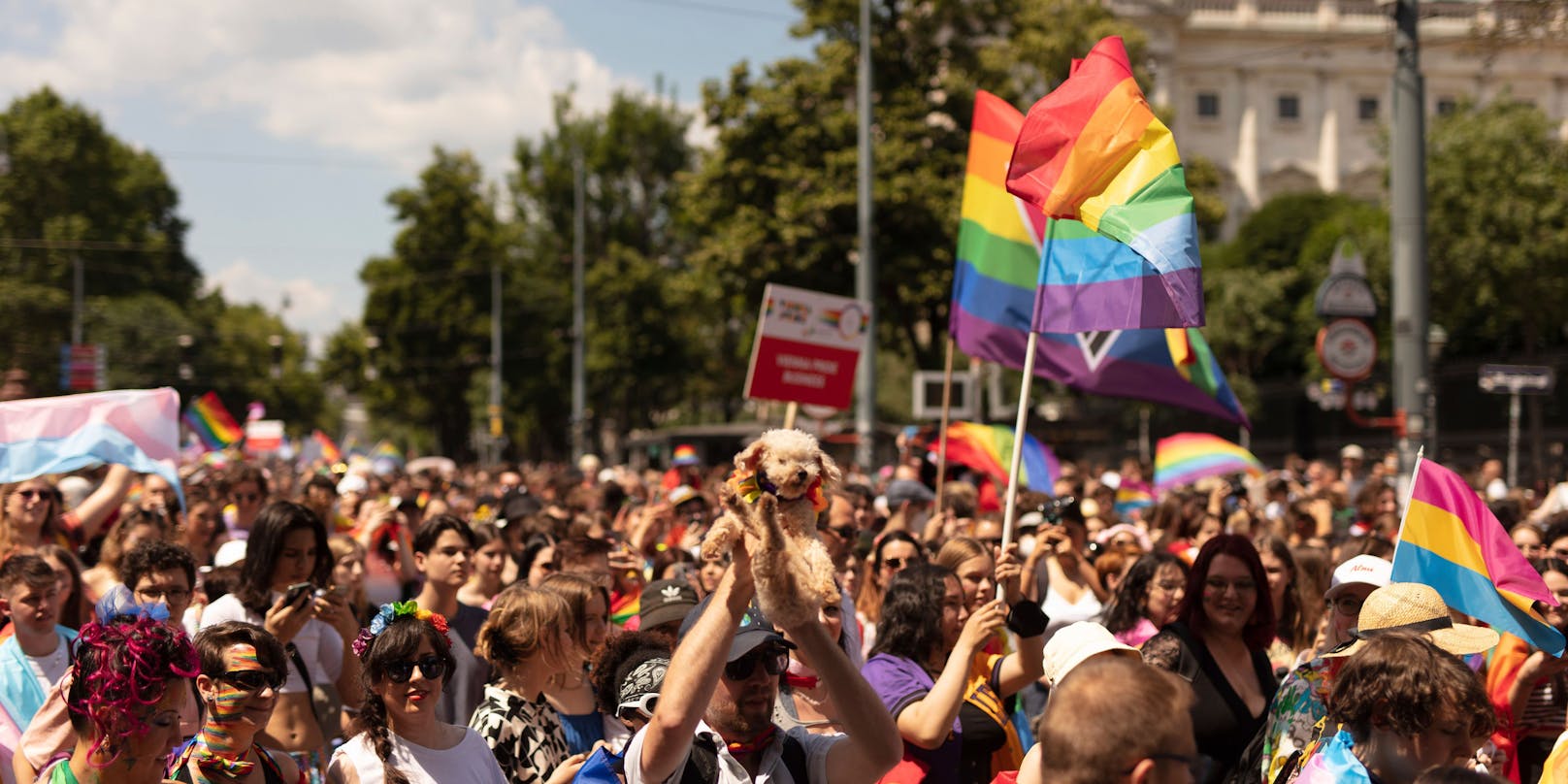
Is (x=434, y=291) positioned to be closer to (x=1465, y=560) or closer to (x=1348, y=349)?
(x=1348, y=349)

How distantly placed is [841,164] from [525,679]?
27.2m

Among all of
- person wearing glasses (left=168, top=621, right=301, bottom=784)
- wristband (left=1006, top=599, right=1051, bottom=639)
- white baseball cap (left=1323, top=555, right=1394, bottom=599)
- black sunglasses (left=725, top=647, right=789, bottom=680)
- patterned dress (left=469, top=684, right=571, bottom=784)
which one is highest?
white baseball cap (left=1323, top=555, right=1394, bottom=599)

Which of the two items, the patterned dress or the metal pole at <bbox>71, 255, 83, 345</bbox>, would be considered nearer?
the patterned dress

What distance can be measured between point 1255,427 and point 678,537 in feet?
111

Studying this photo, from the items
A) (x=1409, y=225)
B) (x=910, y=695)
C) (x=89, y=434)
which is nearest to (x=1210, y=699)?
(x=910, y=695)

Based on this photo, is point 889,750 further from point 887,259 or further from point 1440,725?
point 887,259

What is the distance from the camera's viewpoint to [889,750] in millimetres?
3381

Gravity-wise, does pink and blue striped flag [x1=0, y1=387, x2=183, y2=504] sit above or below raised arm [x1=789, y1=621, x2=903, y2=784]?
above

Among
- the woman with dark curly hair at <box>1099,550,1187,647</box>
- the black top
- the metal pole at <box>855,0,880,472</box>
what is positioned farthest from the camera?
the metal pole at <box>855,0,880,472</box>

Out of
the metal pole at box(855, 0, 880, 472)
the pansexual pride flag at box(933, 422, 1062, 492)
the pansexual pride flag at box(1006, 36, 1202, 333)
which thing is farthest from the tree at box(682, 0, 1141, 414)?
the pansexual pride flag at box(1006, 36, 1202, 333)

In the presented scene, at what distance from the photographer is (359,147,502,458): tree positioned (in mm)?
59250

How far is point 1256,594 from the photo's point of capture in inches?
211

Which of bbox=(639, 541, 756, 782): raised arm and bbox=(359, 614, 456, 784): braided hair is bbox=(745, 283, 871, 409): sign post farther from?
bbox=(639, 541, 756, 782): raised arm

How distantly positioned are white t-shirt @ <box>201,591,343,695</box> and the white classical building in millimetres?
76537
